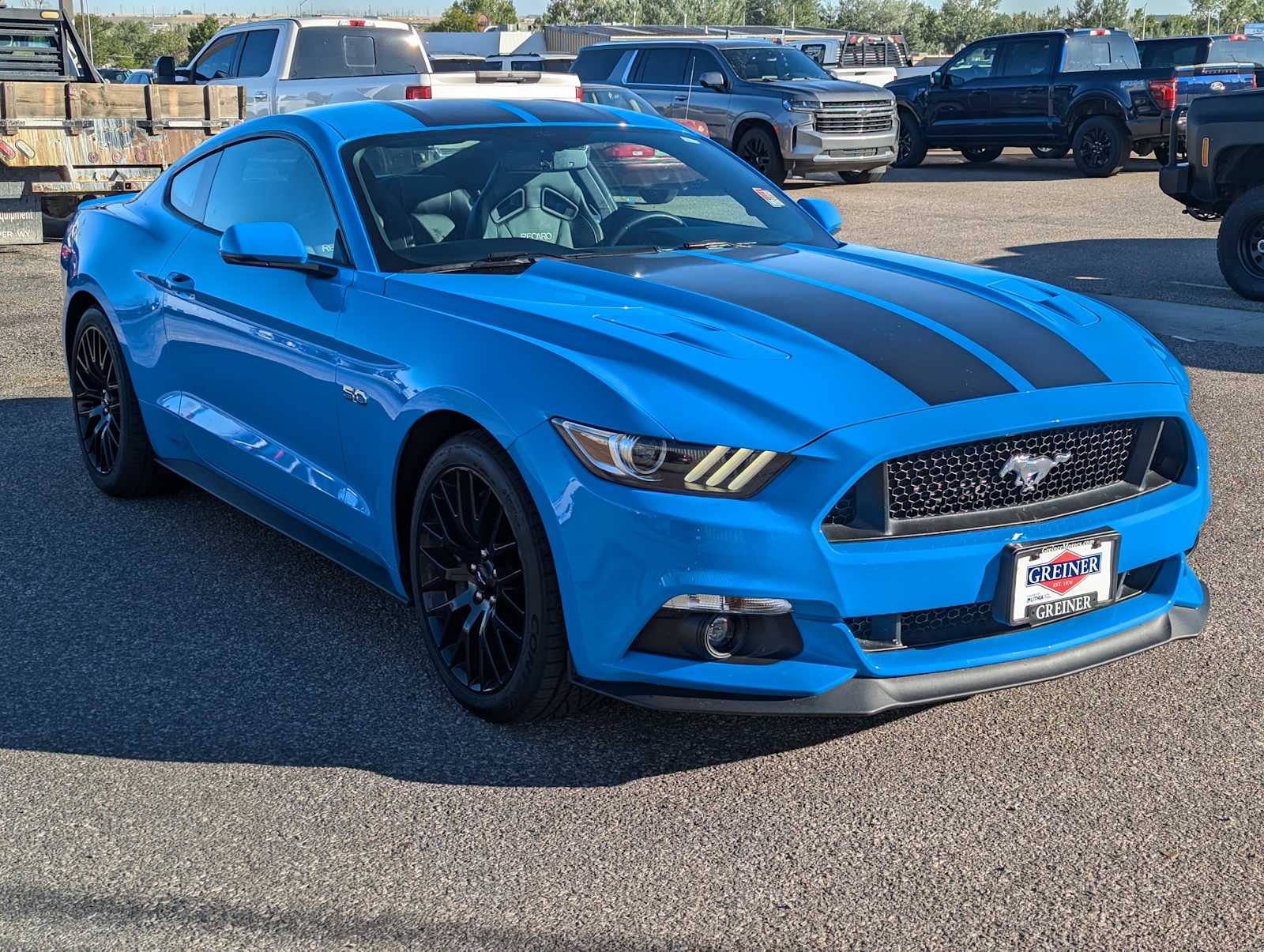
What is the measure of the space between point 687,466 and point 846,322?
77cm

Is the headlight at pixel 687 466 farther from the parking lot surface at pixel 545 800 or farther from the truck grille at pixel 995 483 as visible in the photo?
the parking lot surface at pixel 545 800

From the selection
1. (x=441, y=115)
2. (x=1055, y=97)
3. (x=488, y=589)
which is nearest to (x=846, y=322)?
(x=488, y=589)

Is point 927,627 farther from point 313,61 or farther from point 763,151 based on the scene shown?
point 763,151

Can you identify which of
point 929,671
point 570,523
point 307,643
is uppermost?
point 570,523

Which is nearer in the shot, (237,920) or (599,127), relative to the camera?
(237,920)

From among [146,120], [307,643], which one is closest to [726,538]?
[307,643]

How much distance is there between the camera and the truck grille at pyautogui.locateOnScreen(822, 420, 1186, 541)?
338cm

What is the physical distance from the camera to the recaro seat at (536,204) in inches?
186

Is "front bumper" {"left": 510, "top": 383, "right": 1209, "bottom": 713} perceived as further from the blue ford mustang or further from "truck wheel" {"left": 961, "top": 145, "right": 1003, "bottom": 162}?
"truck wheel" {"left": 961, "top": 145, "right": 1003, "bottom": 162}

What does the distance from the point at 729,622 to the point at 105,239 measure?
3.74 meters

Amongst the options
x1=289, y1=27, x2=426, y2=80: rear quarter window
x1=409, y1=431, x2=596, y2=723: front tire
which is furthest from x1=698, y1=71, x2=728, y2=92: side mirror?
x1=409, y1=431, x2=596, y2=723: front tire

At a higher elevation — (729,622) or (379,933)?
(729,622)

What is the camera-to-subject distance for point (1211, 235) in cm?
1448

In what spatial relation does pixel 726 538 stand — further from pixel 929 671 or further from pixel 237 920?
pixel 237 920
